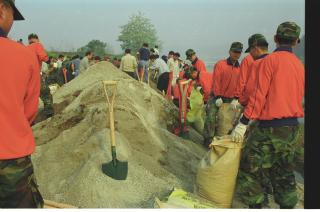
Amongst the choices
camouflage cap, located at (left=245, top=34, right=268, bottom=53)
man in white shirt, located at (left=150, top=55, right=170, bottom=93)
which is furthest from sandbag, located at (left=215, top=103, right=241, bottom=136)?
man in white shirt, located at (left=150, top=55, right=170, bottom=93)

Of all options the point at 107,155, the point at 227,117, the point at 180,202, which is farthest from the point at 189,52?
the point at 180,202

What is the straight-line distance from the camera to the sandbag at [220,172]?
3.89 meters

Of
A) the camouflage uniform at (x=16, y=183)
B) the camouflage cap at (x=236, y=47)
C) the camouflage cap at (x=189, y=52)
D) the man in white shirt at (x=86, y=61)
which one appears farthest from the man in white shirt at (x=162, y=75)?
the camouflage uniform at (x=16, y=183)

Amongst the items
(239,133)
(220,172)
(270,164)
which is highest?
(239,133)

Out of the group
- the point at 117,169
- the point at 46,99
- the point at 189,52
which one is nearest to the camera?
the point at 117,169

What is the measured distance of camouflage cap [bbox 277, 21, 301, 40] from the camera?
3.60m

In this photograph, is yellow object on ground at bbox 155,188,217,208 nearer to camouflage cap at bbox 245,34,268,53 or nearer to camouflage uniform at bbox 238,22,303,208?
camouflage uniform at bbox 238,22,303,208

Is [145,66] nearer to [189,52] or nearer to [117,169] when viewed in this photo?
[189,52]

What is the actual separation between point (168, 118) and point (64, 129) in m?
2.42

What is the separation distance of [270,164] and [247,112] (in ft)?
1.71

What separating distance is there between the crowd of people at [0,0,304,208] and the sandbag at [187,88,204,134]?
2.65 feet

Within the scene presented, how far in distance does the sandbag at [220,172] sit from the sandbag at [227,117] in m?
2.24

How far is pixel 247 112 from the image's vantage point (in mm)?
3654

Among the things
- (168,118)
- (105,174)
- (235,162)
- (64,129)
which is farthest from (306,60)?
(168,118)
